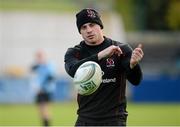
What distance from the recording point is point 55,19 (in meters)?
39.5

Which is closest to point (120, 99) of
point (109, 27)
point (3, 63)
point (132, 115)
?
point (132, 115)

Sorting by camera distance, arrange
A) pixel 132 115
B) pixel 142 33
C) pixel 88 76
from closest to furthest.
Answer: pixel 88 76 < pixel 132 115 < pixel 142 33

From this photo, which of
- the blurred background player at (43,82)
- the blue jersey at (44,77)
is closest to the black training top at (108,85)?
the blurred background player at (43,82)

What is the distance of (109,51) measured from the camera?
8172 millimetres

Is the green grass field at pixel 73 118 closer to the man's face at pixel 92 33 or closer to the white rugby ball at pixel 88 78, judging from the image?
the man's face at pixel 92 33

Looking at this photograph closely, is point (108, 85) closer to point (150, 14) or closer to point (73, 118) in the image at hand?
point (73, 118)

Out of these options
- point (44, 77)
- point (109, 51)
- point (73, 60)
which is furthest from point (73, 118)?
point (109, 51)

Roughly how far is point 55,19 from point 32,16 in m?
1.28

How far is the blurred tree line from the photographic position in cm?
4497

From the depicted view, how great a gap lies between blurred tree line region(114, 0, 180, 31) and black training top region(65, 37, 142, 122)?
35351 millimetres

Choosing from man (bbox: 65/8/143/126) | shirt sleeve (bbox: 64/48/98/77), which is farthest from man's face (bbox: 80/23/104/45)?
shirt sleeve (bbox: 64/48/98/77)

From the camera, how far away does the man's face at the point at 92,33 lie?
8.51 metres

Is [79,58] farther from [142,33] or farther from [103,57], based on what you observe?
[142,33]

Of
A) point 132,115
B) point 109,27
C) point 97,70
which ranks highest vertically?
point 109,27
